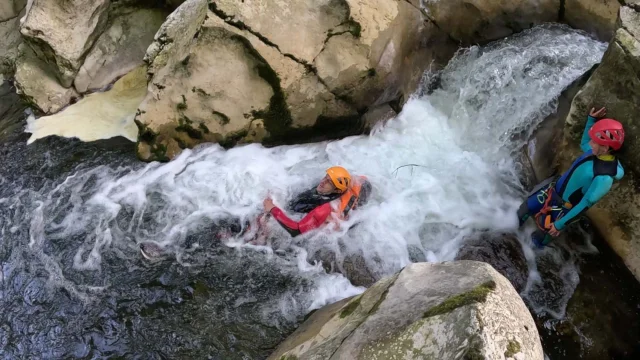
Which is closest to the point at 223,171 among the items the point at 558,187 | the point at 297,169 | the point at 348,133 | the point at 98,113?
the point at 297,169

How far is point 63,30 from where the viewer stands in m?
6.96

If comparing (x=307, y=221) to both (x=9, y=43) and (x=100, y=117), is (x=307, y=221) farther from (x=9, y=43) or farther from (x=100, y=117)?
(x=9, y=43)

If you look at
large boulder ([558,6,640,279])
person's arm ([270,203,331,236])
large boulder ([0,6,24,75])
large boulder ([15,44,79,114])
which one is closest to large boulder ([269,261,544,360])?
person's arm ([270,203,331,236])

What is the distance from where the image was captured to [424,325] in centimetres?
279

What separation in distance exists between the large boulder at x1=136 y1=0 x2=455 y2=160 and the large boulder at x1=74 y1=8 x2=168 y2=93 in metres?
1.37

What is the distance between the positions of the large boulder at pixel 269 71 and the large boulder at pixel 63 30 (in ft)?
4.64

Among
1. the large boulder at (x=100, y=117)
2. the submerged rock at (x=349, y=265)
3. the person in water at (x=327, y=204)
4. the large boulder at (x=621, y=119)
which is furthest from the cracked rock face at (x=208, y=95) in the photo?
the large boulder at (x=621, y=119)

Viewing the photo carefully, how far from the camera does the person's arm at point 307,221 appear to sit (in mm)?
5457

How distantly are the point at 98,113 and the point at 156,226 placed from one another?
2453mm

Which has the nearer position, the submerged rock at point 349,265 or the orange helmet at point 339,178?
the submerged rock at point 349,265

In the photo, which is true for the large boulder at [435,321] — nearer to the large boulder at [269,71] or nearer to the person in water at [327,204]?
the person in water at [327,204]

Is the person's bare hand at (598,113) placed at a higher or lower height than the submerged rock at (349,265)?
higher

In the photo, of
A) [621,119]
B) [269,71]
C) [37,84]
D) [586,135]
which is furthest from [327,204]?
[37,84]

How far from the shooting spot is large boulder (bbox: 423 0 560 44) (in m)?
7.09
